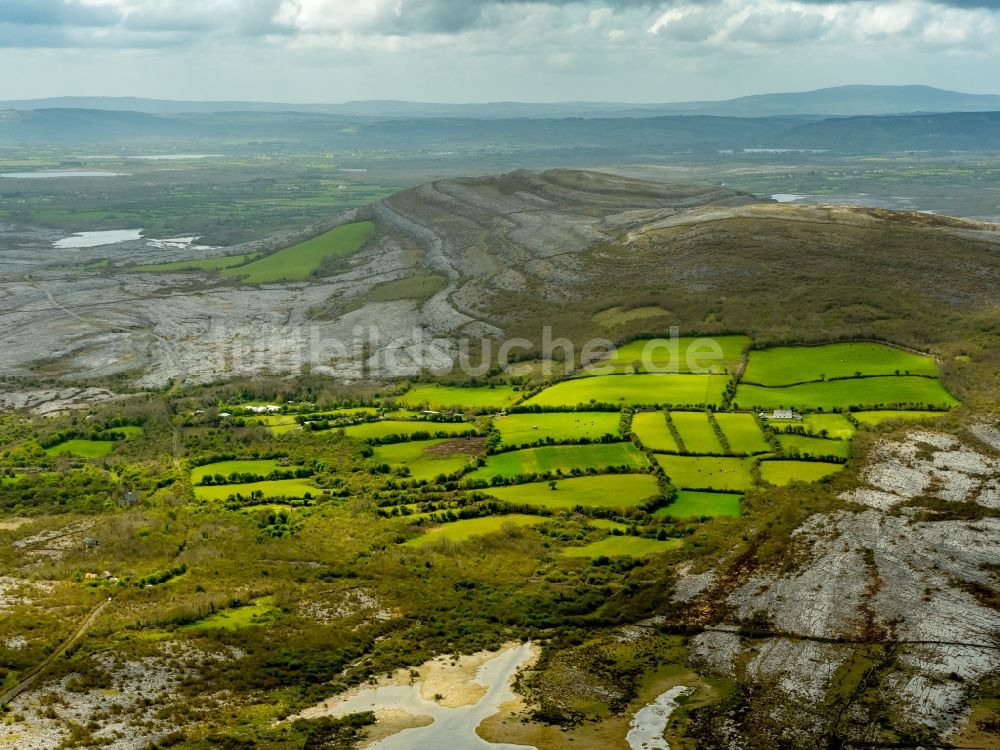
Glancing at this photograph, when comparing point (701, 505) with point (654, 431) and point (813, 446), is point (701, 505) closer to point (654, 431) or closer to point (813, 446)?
point (813, 446)

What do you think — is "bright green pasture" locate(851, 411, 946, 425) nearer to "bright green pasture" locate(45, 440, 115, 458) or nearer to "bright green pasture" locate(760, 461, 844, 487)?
"bright green pasture" locate(760, 461, 844, 487)

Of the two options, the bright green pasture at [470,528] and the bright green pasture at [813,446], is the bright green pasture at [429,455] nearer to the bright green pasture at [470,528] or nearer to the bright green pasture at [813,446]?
the bright green pasture at [470,528]

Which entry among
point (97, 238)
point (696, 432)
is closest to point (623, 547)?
point (696, 432)

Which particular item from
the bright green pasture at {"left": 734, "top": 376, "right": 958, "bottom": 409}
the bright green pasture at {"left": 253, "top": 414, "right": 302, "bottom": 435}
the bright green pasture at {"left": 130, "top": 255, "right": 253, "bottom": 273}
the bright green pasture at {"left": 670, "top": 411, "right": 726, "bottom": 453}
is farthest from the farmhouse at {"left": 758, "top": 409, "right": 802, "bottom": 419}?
the bright green pasture at {"left": 130, "top": 255, "right": 253, "bottom": 273}

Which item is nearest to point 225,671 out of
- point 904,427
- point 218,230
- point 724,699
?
point 724,699

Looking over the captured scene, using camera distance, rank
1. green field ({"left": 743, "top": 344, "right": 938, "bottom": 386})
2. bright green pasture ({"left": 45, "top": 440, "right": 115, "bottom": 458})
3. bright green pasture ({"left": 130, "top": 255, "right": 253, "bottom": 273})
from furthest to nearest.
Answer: bright green pasture ({"left": 130, "top": 255, "right": 253, "bottom": 273})
green field ({"left": 743, "top": 344, "right": 938, "bottom": 386})
bright green pasture ({"left": 45, "top": 440, "right": 115, "bottom": 458})

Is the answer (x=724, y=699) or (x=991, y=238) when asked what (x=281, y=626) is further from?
(x=991, y=238)

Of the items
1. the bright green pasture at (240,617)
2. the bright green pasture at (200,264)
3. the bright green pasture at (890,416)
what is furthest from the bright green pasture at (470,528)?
the bright green pasture at (200,264)
